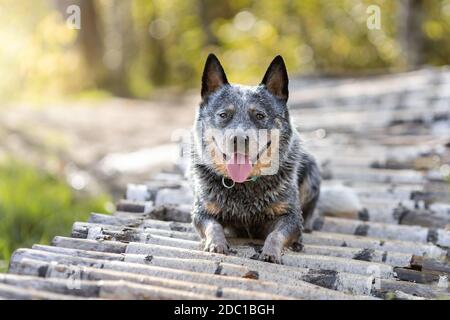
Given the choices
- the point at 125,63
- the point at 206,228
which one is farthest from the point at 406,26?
the point at 206,228

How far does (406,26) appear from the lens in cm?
1176

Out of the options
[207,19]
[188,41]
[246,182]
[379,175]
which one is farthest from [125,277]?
[207,19]

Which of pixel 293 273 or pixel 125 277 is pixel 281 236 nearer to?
pixel 293 273

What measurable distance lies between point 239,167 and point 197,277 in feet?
2.45

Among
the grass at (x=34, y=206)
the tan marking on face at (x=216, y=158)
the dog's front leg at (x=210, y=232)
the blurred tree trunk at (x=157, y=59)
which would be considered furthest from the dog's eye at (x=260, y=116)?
the blurred tree trunk at (x=157, y=59)

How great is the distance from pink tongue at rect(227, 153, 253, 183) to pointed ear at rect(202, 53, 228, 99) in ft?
1.87

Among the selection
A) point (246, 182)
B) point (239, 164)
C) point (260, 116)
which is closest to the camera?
point (239, 164)

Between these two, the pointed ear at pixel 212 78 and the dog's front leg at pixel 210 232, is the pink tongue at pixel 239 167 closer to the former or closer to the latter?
the dog's front leg at pixel 210 232

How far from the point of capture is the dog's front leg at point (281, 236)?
341 centimetres

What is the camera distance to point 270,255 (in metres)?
3.40

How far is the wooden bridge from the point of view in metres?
2.92

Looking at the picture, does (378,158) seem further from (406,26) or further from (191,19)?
(191,19)

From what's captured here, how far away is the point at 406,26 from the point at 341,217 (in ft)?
26.5

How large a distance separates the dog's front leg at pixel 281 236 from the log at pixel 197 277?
33cm
